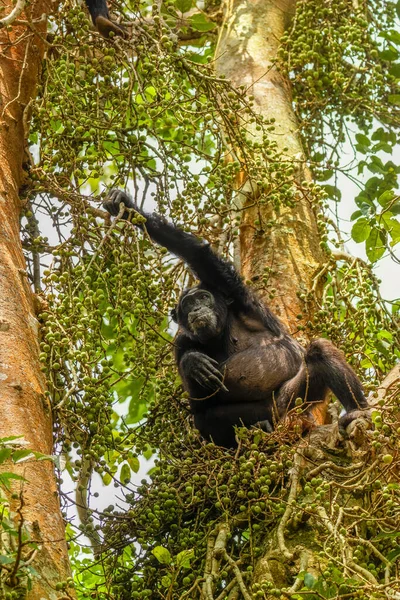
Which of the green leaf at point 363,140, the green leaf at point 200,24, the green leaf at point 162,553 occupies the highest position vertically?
the green leaf at point 200,24

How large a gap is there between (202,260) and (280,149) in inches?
45.8

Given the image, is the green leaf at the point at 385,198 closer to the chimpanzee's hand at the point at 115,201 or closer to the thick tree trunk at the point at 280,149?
the thick tree trunk at the point at 280,149

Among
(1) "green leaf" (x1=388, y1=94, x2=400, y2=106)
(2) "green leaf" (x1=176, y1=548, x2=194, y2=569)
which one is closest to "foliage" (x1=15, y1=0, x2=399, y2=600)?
(2) "green leaf" (x1=176, y1=548, x2=194, y2=569)

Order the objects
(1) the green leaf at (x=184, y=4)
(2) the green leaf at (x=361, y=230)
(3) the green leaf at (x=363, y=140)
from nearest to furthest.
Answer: (2) the green leaf at (x=361, y=230) → (1) the green leaf at (x=184, y=4) → (3) the green leaf at (x=363, y=140)

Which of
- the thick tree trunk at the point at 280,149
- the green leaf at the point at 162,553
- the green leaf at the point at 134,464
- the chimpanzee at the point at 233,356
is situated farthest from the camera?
the thick tree trunk at the point at 280,149

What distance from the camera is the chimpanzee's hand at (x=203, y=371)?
5.57 metres

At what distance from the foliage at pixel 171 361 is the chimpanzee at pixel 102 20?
17 cm

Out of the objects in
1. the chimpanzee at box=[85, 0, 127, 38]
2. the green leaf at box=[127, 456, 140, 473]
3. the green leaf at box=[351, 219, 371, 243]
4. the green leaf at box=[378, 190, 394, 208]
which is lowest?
the green leaf at box=[127, 456, 140, 473]

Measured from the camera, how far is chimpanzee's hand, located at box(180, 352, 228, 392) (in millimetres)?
5570

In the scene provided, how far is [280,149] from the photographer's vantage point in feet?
22.0

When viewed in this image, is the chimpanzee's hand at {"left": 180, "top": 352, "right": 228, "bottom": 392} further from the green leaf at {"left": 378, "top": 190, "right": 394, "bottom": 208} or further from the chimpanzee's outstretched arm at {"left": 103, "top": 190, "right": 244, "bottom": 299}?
the green leaf at {"left": 378, "top": 190, "right": 394, "bottom": 208}

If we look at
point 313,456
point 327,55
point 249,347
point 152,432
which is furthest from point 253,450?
point 327,55

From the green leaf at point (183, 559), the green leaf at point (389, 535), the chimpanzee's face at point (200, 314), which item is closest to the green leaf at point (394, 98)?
the chimpanzee's face at point (200, 314)

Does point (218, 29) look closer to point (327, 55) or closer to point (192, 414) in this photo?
point (327, 55)
